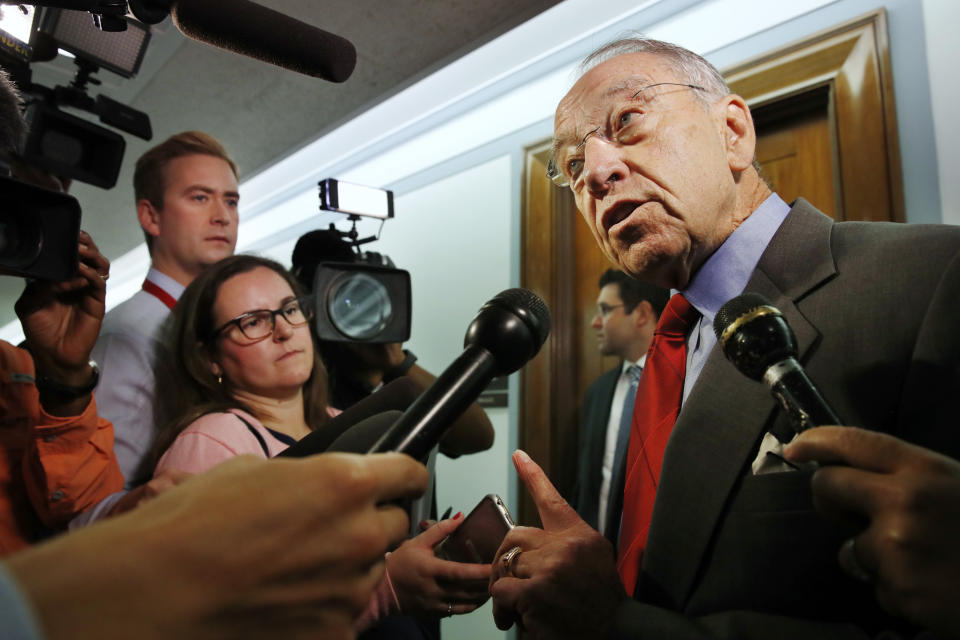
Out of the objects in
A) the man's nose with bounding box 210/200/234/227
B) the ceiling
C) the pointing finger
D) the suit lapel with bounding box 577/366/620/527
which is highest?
the ceiling

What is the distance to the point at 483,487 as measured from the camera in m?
2.73

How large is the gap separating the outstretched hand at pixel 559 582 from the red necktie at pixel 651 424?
0.47ft

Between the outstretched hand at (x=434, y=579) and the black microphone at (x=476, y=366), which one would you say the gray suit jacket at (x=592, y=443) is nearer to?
the outstretched hand at (x=434, y=579)

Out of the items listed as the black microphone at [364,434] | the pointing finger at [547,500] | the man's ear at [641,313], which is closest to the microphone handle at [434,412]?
the black microphone at [364,434]

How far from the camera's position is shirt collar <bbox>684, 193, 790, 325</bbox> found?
1.02 meters

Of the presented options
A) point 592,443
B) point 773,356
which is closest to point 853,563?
point 773,356

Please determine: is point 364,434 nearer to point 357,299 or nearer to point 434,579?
point 434,579

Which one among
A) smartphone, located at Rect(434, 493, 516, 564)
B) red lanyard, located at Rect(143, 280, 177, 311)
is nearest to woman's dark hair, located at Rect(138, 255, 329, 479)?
red lanyard, located at Rect(143, 280, 177, 311)

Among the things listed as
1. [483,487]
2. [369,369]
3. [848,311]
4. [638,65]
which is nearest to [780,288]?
[848,311]

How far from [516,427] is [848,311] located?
188cm

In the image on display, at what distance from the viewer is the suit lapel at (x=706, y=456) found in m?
0.78

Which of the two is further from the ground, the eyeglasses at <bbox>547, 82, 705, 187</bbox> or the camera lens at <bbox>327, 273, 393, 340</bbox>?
the eyeglasses at <bbox>547, 82, 705, 187</bbox>

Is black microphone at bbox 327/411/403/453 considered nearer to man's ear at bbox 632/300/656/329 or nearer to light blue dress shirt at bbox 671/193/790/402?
light blue dress shirt at bbox 671/193/790/402

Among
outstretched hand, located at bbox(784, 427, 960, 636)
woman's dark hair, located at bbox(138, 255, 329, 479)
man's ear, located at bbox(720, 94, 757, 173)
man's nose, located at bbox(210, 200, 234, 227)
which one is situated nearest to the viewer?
outstretched hand, located at bbox(784, 427, 960, 636)
